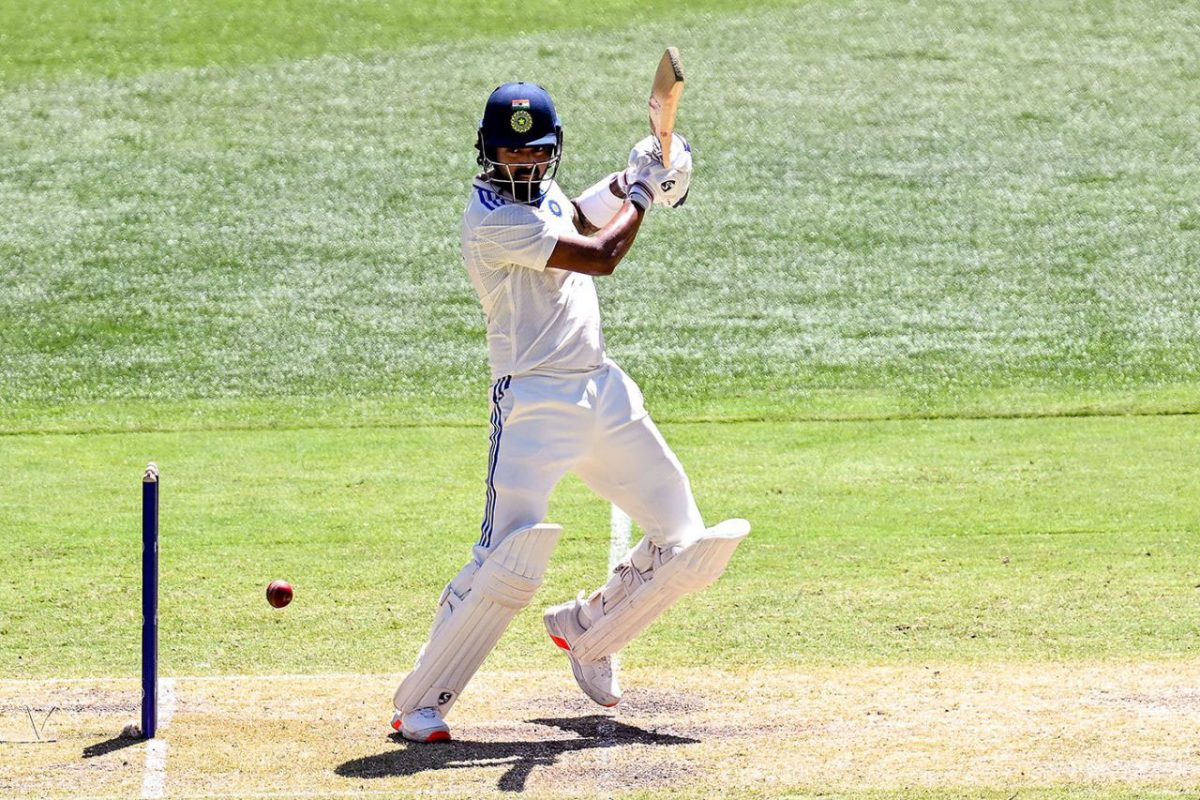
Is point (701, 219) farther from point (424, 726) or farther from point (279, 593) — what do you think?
point (424, 726)

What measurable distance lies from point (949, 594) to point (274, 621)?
314 cm

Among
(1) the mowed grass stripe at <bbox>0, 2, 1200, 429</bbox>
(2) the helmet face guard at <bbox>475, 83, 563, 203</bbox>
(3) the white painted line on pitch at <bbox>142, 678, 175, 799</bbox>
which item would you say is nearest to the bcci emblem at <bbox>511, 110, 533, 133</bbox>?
(2) the helmet face guard at <bbox>475, 83, 563, 203</bbox>

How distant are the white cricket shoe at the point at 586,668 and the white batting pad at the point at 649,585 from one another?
0.14ft

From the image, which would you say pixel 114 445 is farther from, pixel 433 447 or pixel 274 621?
pixel 274 621

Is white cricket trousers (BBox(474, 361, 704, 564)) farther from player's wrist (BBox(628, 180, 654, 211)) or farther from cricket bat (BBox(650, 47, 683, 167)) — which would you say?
cricket bat (BBox(650, 47, 683, 167))

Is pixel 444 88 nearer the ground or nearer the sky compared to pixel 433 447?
nearer the sky

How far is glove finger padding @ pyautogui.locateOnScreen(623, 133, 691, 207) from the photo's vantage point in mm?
6332

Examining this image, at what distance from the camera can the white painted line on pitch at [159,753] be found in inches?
222

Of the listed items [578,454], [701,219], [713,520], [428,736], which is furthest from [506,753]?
[701,219]

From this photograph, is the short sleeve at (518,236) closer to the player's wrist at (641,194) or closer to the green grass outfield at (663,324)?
the player's wrist at (641,194)

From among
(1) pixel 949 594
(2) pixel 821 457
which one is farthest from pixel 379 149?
(1) pixel 949 594

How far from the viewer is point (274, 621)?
7891 millimetres

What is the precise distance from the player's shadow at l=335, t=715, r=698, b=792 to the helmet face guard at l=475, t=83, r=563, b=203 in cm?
194

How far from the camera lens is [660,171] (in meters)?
6.35
